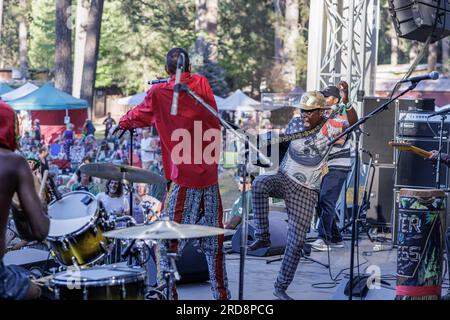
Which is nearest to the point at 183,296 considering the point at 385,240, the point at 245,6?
the point at 385,240

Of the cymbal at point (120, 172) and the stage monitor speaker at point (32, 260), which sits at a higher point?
the cymbal at point (120, 172)

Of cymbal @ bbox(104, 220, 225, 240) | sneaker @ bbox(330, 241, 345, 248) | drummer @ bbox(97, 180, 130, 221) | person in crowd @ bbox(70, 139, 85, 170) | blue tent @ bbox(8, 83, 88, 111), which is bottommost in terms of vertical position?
person in crowd @ bbox(70, 139, 85, 170)

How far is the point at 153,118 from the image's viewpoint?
22.8 ft

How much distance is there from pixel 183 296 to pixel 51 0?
2169 inches

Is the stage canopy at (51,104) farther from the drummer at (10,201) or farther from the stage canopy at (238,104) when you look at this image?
the drummer at (10,201)

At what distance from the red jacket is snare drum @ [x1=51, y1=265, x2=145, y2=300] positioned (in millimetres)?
1313

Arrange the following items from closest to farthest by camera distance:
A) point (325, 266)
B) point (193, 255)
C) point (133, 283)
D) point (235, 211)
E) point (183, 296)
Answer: point (133, 283) → point (183, 296) → point (193, 255) → point (325, 266) → point (235, 211)

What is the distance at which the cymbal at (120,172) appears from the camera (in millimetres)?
6918

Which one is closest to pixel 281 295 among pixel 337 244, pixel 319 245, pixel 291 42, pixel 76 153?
pixel 319 245

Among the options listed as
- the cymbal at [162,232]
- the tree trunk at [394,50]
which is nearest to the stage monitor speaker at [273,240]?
the cymbal at [162,232]

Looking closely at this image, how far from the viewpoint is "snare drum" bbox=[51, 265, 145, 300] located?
5.68 m

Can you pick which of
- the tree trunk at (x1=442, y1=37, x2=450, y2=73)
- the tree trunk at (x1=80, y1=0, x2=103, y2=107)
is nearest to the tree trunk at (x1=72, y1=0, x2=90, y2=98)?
the tree trunk at (x1=80, y1=0, x2=103, y2=107)

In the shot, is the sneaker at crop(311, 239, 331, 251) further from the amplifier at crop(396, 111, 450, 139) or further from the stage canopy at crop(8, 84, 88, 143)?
the stage canopy at crop(8, 84, 88, 143)

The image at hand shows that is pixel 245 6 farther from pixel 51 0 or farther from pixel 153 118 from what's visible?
pixel 153 118
